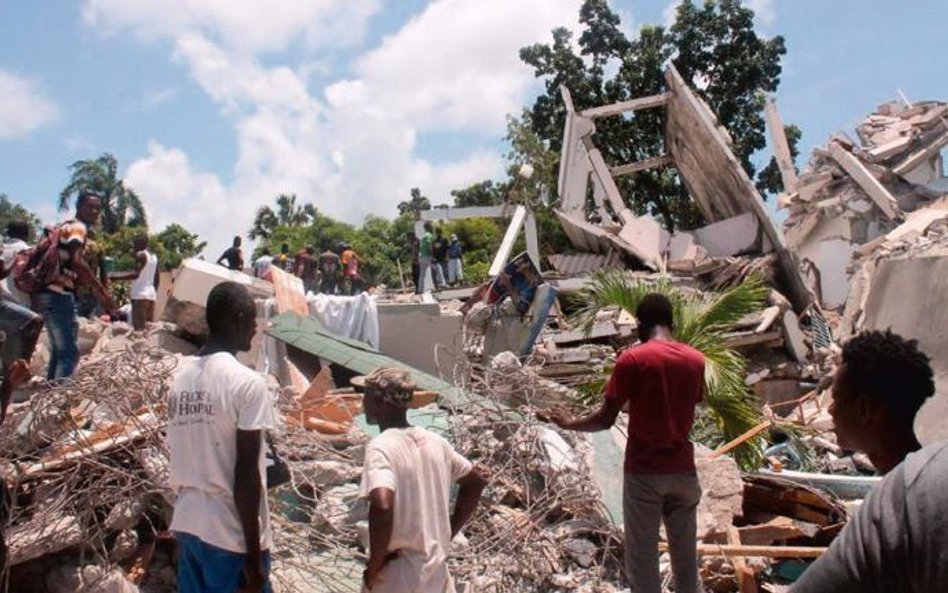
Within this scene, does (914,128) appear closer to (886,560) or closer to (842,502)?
(842,502)

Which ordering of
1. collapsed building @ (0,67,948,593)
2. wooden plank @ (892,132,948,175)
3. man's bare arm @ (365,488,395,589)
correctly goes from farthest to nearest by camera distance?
wooden plank @ (892,132,948,175)
collapsed building @ (0,67,948,593)
man's bare arm @ (365,488,395,589)

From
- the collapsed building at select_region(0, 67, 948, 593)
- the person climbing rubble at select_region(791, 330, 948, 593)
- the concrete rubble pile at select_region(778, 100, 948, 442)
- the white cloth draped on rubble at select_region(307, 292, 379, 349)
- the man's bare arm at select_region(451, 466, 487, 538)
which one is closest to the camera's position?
the person climbing rubble at select_region(791, 330, 948, 593)

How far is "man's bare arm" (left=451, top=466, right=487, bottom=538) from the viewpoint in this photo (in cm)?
331

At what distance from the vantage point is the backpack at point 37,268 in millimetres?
6141

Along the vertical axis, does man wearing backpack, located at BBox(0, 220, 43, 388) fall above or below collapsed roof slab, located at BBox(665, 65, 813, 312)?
below

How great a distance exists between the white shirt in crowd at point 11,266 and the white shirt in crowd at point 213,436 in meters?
3.90

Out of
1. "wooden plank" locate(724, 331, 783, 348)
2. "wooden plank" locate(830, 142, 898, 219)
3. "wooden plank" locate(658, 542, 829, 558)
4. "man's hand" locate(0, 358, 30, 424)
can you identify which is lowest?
"wooden plank" locate(658, 542, 829, 558)

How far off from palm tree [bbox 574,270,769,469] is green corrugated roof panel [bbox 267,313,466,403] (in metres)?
1.91

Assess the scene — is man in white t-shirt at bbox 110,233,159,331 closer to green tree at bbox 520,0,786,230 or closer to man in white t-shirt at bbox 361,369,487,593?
man in white t-shirt at bbox 361,369,487,593

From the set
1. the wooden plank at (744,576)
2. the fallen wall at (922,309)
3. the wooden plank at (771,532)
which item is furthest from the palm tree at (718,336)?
the wooden plank at (744,576)

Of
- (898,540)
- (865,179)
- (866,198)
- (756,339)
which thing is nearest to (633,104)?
(865,179)

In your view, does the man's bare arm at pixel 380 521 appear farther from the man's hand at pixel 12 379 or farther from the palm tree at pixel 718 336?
the palm tree at pixel 718 336

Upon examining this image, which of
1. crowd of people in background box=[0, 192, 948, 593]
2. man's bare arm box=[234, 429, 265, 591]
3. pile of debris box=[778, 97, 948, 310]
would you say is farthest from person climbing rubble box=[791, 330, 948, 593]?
pile of debris box=[778, 97, 948, 310]

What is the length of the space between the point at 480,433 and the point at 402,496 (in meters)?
2.96
